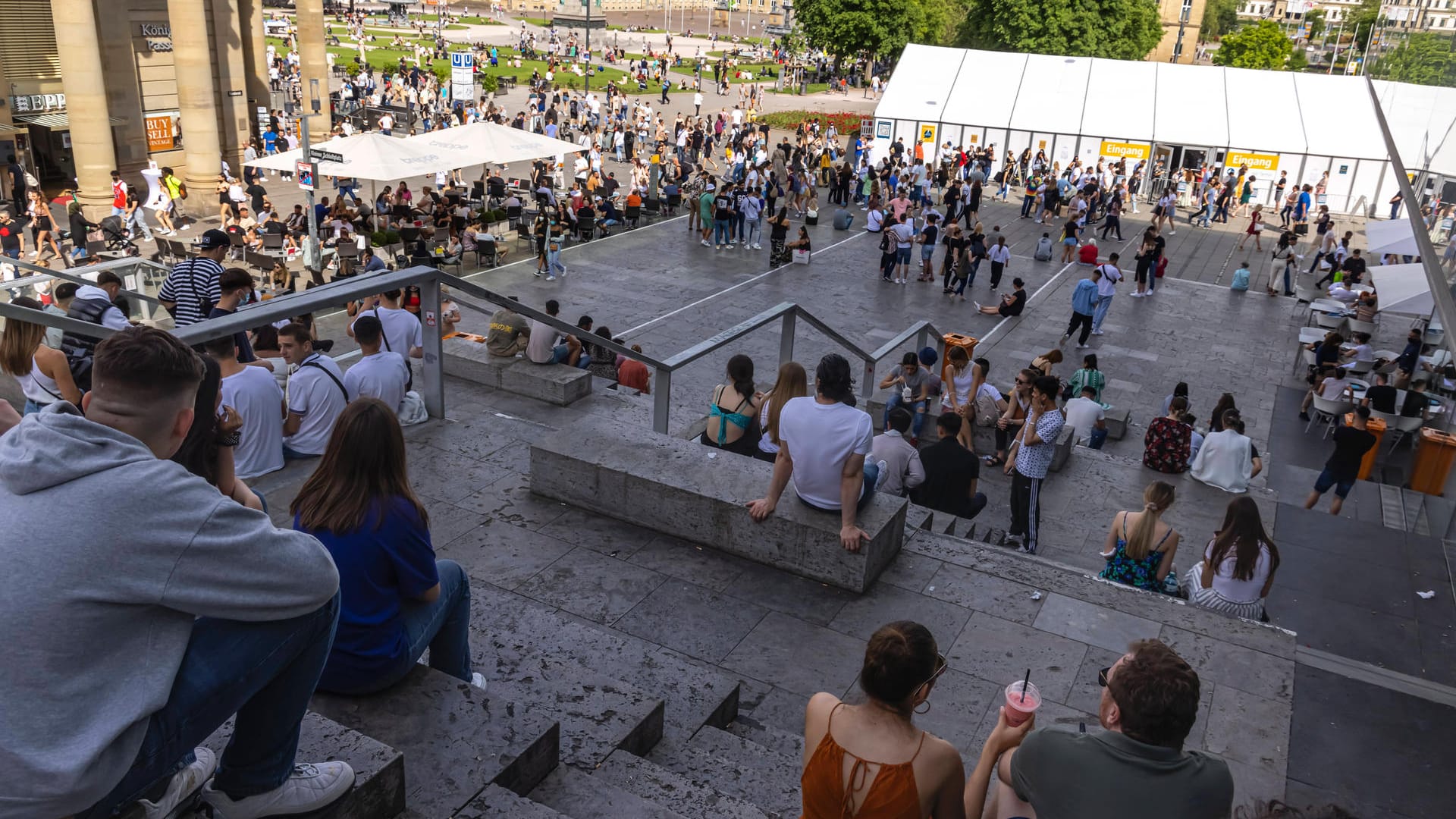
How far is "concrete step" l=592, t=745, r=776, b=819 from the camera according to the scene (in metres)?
3.89

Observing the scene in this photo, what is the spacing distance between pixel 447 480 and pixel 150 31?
29.7 meters

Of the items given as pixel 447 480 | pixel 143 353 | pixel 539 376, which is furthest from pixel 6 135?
pixel 143 353

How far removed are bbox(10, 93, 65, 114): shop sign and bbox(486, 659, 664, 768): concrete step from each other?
30117 mm

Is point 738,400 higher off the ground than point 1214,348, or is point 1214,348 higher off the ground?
point 738,400

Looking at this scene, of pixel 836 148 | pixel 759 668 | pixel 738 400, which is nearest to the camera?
pixel 759 668

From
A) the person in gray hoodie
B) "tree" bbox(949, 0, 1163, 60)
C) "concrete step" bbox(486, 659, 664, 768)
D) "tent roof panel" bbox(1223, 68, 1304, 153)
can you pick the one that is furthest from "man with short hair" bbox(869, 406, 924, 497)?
"tree" bbox(949, 0, 1163, 60)

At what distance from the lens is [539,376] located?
30.3ft

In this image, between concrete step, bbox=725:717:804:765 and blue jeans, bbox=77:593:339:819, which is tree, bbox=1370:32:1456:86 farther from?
blue jeans, bbox=77:593:339:819

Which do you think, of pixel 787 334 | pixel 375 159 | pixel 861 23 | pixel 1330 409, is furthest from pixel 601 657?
pixel 861 23

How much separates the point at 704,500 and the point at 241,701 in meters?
3.94

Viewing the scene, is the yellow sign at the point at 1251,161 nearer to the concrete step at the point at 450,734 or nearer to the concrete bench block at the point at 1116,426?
the concrete bench block at the point at 1116,426

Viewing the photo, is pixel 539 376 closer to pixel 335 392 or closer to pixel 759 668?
pixel 335 392

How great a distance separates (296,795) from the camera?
290cm

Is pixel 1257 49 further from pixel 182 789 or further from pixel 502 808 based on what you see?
pixel 182 789
